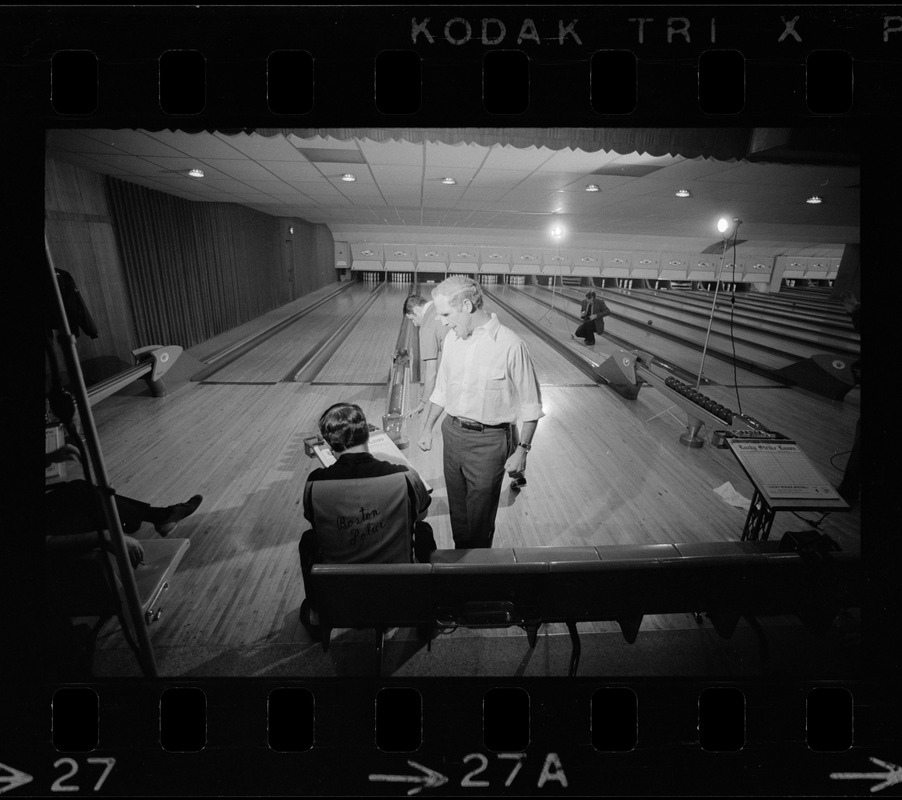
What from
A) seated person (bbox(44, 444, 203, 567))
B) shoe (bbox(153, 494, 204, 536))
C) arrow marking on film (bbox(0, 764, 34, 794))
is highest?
seated person (bbox(44, 444, 203, 567))

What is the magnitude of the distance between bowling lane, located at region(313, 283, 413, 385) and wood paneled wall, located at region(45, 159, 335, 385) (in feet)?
6.95

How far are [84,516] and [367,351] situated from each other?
203 inches

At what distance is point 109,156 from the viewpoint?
3.83 m

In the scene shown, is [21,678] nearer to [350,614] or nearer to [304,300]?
[350,614]

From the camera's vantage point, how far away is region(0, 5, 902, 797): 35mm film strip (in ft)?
4.14

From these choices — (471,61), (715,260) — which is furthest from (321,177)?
(715,260)

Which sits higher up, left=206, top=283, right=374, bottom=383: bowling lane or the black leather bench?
left=206, top=283, right=374, bottom=383: bowling lane

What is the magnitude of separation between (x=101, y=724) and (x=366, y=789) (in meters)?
0.84

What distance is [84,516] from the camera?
1782mm

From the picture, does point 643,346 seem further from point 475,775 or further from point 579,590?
point 475,775

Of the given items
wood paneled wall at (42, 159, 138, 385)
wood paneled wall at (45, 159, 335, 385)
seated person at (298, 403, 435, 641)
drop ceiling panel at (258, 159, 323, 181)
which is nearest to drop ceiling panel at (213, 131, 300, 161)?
drop ceiling panel at (258, 159, 323, 181)

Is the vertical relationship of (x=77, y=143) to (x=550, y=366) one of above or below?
above

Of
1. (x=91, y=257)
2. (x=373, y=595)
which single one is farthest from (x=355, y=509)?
(x=91, y=257)

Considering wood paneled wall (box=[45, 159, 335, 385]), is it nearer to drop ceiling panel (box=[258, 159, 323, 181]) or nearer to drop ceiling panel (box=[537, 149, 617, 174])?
drop ceiling panel (box=[258, 159, 323, 181])
